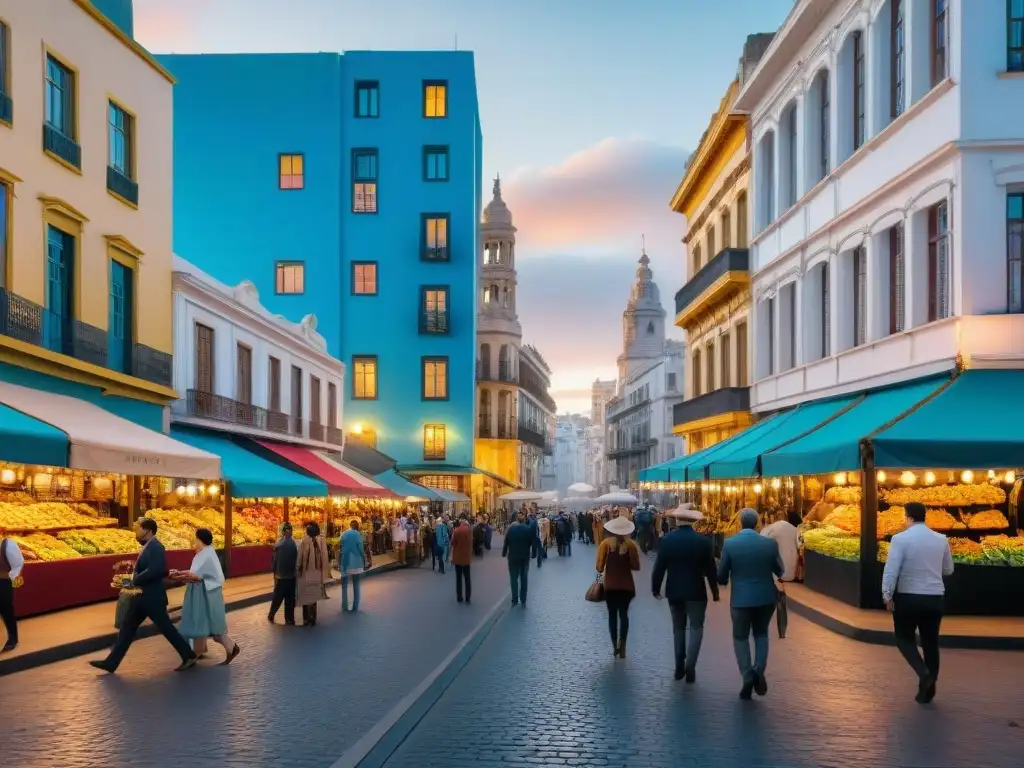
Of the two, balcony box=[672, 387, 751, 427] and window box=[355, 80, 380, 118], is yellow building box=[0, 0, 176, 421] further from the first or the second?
window box=[355, 80, 380, 118]

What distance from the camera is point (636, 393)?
105 meters

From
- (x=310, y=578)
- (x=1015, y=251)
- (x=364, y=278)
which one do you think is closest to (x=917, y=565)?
(x=310, y=578)

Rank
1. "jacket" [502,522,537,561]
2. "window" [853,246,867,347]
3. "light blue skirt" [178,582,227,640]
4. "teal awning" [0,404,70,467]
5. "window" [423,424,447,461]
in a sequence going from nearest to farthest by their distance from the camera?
"light blue skirt" [178,582,227,640], "teal awning" [0,404,70,467], "jacket" [502,522,537,561], "window" [853,246,867,347], "window" [423,424,447,461]

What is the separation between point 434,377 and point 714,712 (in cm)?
A: 4790

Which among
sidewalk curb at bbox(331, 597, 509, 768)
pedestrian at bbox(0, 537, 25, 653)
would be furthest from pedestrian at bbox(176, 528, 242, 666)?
sidewalk curb at bbox(331, 597, 509, 768)

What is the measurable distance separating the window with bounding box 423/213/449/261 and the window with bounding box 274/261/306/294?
5942mm

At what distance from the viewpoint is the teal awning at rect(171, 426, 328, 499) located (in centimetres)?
2491

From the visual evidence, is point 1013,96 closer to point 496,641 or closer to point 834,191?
point 834,191

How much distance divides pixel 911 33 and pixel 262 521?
1944 centimetres

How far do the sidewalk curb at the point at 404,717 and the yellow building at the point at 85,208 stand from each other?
31.4ft

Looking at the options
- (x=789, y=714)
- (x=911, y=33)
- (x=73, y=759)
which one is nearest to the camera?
(x=73, y=759)

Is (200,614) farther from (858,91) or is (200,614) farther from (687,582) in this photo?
(858,91)

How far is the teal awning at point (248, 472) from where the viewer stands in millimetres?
24906

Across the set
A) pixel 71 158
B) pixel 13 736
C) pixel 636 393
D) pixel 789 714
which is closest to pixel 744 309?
pixel 71 158
